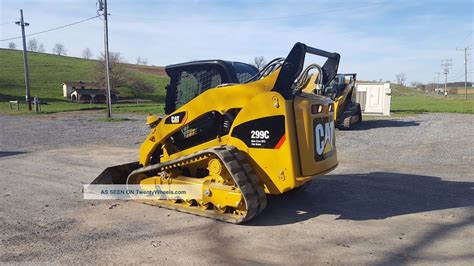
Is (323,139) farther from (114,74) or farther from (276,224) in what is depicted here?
(114,74)

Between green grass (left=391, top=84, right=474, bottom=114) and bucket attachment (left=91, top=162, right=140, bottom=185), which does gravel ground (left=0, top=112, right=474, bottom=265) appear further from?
green grass (left=391, top=84, right=474, bottom=114)

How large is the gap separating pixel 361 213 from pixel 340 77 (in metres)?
13.0

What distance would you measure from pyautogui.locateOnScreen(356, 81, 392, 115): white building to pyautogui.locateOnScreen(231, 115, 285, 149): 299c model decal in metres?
21.0

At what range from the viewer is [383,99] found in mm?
24359

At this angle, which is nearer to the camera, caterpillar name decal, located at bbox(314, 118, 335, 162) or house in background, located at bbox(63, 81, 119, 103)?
caterpillar name decal, located at bbox(314, 118, 335, 162)

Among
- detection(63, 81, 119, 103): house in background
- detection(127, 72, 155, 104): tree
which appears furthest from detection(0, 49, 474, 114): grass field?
detection(63, 81, 119, 103): house in background

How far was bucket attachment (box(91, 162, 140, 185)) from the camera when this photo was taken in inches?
248

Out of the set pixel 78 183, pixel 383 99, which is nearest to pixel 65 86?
pixel 383 99

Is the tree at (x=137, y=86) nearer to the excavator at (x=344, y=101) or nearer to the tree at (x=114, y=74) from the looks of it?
the tree at (x=114, y=74)

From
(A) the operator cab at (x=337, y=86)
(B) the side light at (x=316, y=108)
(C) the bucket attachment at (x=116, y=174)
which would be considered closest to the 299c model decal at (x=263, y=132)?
(B) the side light at (x=316, y=108)

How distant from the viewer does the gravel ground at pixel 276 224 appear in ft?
13.6

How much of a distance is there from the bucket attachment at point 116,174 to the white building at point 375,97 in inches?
813

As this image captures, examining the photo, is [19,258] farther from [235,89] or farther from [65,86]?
[65,86]

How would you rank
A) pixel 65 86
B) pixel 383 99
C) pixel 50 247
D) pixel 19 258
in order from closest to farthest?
pixel 19 258, pixel 50 247, pixel 383 99, pixel 65 86
